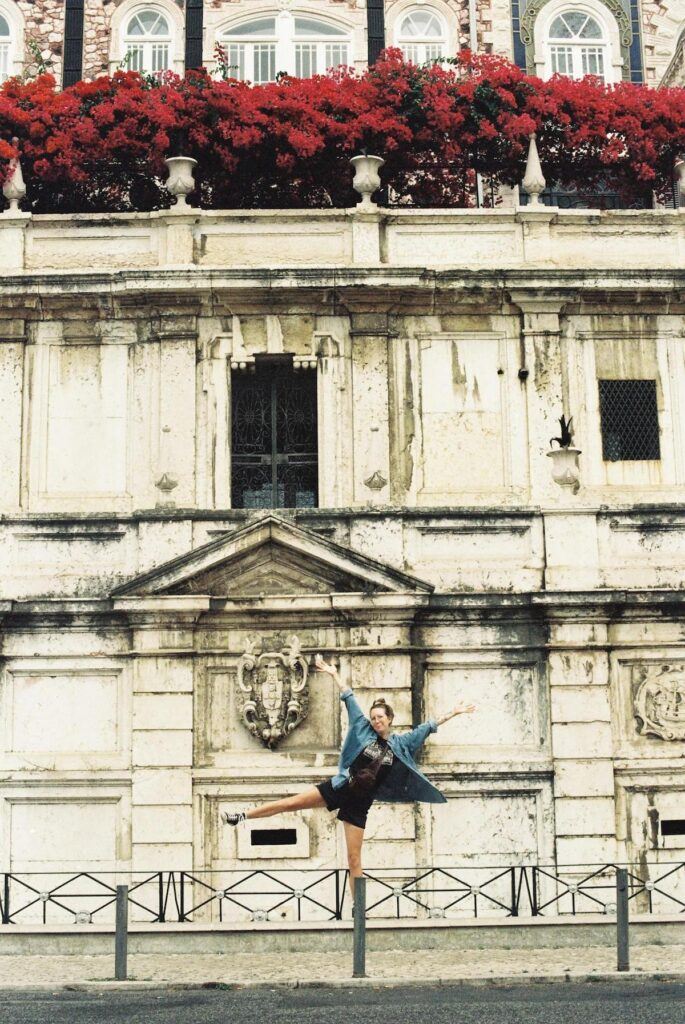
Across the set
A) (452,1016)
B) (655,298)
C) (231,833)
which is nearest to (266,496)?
(231,833)

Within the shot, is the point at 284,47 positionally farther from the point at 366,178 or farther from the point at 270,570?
the point at 270,570

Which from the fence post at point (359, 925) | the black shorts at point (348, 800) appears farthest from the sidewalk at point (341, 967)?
the black shorts at point (348, 800)

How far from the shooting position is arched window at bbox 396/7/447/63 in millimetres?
27391

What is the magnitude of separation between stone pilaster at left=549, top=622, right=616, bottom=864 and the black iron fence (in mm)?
404

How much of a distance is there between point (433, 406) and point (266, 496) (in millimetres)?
2523

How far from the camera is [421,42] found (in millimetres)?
27453

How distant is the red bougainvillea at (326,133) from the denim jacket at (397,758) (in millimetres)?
12073

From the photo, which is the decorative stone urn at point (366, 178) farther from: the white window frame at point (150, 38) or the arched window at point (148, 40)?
the arched window at point (148, 40)

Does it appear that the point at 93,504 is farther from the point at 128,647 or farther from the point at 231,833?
the point at 231,833

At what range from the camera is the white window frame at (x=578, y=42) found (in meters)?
27.2

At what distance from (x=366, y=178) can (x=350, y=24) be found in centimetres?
568

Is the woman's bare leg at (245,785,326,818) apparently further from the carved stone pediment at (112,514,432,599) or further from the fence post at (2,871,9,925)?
the carved stone pediment at (112,514,432,599)

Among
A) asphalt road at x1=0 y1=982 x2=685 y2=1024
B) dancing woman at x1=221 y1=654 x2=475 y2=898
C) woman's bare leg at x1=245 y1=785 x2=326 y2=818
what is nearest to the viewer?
asphalt road at x1=0 y1=982 x2=685 y2=1024

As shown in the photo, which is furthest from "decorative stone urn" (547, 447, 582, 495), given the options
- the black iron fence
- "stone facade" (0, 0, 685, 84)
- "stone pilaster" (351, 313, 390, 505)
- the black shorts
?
the black shorts
